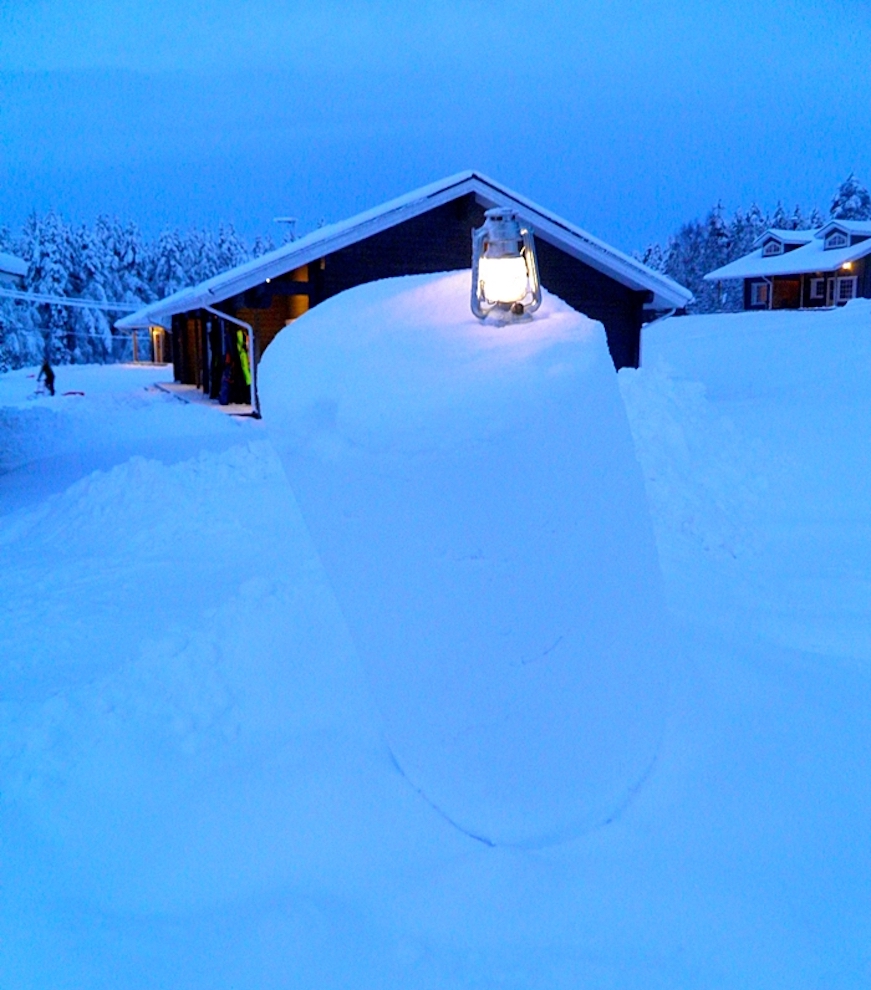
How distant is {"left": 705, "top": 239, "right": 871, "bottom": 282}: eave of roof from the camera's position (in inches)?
1404

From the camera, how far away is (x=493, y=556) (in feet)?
8.71

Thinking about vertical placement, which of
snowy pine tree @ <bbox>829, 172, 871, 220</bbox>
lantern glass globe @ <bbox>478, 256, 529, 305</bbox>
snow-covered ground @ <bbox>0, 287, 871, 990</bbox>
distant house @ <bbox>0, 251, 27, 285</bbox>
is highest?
snowy pine tree @ <bbox>829, 172, 871, 220</bbox>

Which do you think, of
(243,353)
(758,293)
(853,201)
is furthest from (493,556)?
(853,201)

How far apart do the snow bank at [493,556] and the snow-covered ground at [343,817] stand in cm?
25

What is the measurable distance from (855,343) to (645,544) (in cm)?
1943

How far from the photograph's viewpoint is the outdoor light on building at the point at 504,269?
3.05 metres

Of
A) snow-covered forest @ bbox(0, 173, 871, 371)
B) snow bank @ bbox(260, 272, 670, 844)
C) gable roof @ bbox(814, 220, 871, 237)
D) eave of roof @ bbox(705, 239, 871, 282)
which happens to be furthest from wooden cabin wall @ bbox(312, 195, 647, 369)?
snow-covered forest @ bbox(0, 173, 871, 371)

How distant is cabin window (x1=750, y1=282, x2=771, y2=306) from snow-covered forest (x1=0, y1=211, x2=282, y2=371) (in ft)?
134

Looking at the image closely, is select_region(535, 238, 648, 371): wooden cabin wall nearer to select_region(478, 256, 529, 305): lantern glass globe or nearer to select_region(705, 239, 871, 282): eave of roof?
select_region(478, 256, 529, 305): lantern glass globe

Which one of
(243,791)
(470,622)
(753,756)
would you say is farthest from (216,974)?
(753,756)

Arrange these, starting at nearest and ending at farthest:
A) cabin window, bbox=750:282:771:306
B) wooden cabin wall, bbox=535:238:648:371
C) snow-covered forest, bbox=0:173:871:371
Answer: wooden cabin wall, bbox=535:238:648:371 → cabin window, bbox=750:282:771:306 → snow-covered forest, bbox=0:173:871:371

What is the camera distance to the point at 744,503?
944 centimetres

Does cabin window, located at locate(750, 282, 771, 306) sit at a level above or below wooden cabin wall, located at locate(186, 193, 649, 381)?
above


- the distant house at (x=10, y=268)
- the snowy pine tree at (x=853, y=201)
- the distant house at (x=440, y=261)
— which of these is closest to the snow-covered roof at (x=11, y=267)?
the distant house at (x=10, y=268)
